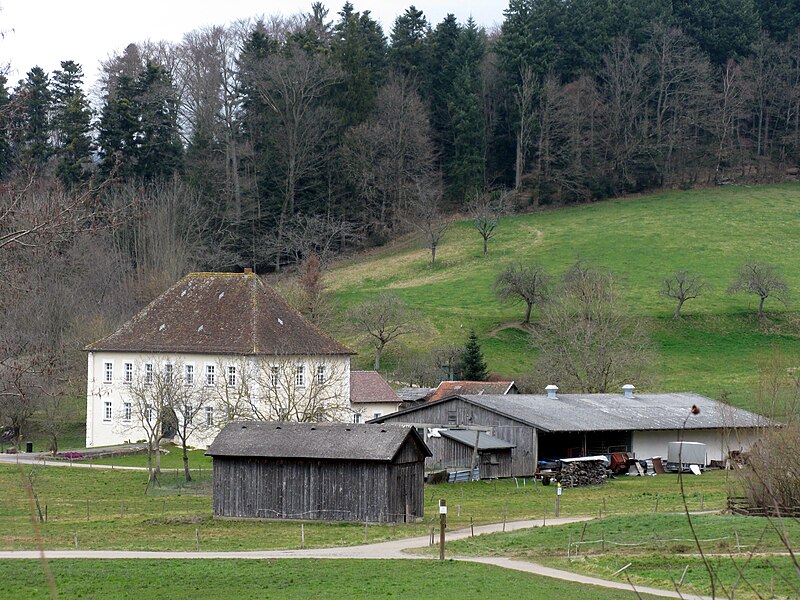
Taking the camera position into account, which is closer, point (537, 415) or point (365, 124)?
point (537, 415)

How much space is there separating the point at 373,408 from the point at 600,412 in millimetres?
12969

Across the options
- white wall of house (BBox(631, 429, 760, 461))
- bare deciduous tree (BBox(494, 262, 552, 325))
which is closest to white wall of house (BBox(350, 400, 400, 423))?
white wall of house (BBox(631, 429, 760, 461))

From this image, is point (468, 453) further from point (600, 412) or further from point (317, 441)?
point (317, 441)

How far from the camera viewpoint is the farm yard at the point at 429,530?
2172cm

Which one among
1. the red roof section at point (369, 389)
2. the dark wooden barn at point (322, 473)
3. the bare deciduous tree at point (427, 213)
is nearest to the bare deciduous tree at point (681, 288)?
the bare deciduous tree at point (427, 213)

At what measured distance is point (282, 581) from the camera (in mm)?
21750

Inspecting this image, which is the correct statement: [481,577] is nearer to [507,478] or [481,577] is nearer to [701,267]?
[507,478]

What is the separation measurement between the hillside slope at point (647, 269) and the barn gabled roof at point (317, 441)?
109 ft

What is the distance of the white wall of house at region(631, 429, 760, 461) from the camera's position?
53031 mm

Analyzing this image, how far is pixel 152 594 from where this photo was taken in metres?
20.1

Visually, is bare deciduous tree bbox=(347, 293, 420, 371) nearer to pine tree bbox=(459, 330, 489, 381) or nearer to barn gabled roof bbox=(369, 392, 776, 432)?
pine tree bbox=(459, 330, 489, 381)

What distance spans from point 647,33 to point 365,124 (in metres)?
30.0

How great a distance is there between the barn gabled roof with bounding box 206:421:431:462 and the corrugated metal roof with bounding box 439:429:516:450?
1313 cm

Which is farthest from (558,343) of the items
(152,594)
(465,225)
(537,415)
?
(152,594)
